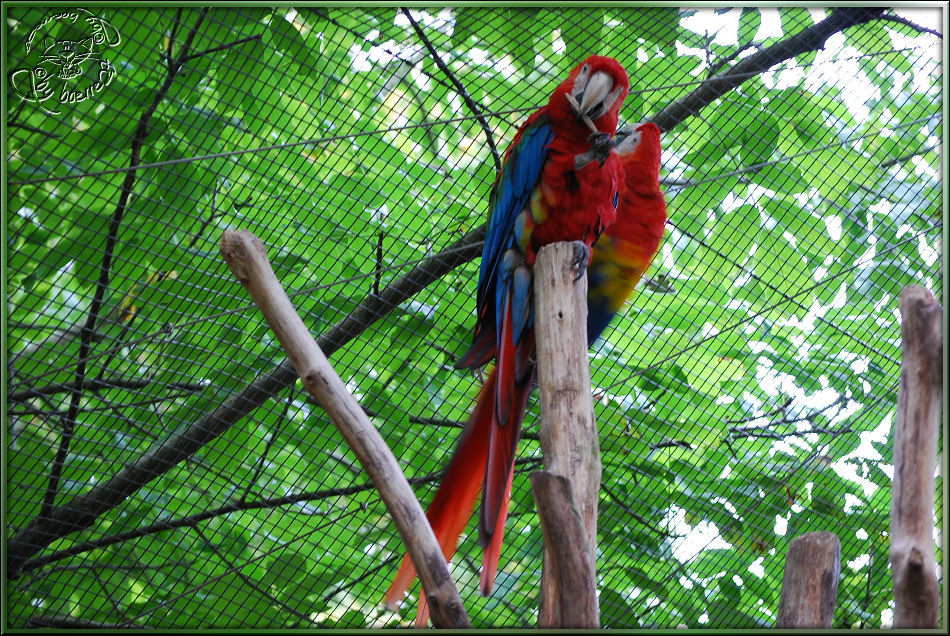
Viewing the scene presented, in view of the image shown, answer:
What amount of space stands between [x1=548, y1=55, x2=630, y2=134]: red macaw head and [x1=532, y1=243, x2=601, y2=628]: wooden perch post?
351 millimetres

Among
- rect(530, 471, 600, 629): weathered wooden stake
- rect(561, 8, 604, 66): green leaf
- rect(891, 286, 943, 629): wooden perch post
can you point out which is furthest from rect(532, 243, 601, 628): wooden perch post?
rect(561, 8, 604, 66): green leaf

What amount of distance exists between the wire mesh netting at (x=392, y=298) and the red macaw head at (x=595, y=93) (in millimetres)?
171

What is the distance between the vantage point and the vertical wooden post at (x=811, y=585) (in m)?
1.07


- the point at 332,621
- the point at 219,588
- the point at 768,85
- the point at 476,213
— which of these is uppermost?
the point at 768,85

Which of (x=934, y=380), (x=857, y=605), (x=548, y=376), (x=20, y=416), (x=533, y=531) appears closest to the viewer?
(x=934, y=380)

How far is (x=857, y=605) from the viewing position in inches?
77.9

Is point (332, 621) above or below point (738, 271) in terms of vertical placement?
below

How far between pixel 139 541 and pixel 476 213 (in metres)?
1.03

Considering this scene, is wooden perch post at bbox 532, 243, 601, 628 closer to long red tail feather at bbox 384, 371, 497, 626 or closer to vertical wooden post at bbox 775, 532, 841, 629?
long red tail feather at bbox 384, 371, 497, 626

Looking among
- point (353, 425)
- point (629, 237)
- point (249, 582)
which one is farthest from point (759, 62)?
point (249, 582)

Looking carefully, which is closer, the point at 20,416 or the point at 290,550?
the point at 20,416

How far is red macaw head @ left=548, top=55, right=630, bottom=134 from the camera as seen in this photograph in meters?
1.36

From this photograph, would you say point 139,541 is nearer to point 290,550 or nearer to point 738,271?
point 290,550

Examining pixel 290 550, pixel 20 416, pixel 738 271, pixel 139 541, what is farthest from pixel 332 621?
pixel 738 271
